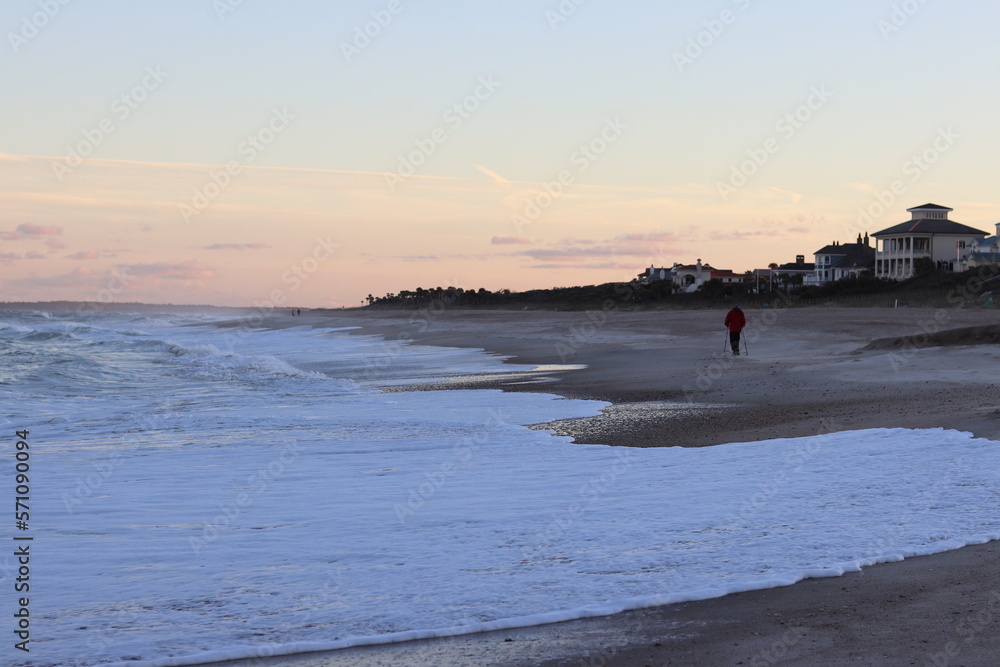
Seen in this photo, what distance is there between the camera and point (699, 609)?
16.4 feet

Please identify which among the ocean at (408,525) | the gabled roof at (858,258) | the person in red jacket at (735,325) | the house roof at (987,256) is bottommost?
the ocean at (408,525)

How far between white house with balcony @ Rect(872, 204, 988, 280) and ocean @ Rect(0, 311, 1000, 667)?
78929 mm

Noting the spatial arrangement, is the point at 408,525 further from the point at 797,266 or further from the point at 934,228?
the point at 797,266

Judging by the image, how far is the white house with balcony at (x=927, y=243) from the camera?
269 feet

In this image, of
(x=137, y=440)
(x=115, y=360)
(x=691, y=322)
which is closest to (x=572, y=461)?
(x=137, y=440)

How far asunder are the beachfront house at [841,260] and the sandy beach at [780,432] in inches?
2797

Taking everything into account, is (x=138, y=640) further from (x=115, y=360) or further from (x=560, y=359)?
(x=115, y=360)

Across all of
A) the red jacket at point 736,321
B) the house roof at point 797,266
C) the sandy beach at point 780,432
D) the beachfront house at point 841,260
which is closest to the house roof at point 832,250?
the beachfront house at point 841,260

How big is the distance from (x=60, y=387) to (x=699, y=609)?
67.5ft

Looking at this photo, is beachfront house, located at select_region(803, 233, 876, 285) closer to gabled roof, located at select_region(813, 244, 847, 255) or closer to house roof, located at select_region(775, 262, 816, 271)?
gabled roof, located at select_region(813, 244, 847, 255)

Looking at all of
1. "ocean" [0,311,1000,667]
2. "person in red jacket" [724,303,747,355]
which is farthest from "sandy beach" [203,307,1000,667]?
"person in red jacket" [724,303,747,355]

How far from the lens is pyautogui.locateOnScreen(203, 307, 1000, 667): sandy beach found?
436 cm

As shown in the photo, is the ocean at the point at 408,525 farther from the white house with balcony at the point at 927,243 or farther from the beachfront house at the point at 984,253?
the white house with balcony at the point at 927,243

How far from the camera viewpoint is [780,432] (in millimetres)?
11422
